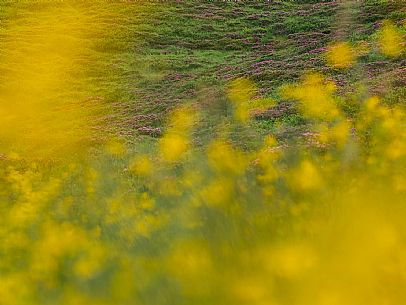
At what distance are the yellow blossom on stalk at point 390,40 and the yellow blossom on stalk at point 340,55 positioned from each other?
5.49ft

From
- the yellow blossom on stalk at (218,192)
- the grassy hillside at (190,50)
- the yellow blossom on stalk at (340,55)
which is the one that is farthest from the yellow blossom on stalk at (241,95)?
the yellow blossom on stalk at (218,192)

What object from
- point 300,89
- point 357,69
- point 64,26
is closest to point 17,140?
point 300,89

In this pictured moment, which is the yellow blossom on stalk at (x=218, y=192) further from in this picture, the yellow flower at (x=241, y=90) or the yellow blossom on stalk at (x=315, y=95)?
the yellow flower at (x=241, y=90)

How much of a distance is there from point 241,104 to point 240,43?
59.2 feet

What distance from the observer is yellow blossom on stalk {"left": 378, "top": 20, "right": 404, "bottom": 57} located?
24831 millimetres

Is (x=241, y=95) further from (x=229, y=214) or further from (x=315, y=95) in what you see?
(x=229, y=214)

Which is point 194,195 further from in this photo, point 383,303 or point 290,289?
point 383,303

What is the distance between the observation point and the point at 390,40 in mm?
28031

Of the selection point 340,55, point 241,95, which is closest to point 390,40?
point 340,55

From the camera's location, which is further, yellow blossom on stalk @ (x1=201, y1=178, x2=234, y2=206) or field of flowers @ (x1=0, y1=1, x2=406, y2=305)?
yellow blossom on stalk @ (x1=201, y1=178, x2=234, y2=206)

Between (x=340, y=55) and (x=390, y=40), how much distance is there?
2901 mm

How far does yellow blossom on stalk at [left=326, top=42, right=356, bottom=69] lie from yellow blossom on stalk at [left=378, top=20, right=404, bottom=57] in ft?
5.49

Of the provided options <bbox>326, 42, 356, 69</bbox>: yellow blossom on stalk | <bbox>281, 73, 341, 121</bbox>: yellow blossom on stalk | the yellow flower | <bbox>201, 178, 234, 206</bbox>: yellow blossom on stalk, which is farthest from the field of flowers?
<bbox>326, 42, 356, 69</bbox>: yellow blossom on stalk

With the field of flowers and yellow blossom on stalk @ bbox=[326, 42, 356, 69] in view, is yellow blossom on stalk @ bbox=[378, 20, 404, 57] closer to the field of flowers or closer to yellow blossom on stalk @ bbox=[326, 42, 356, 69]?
yellow blossom on stalk @ bbox=[326, 42, 356, 69]
